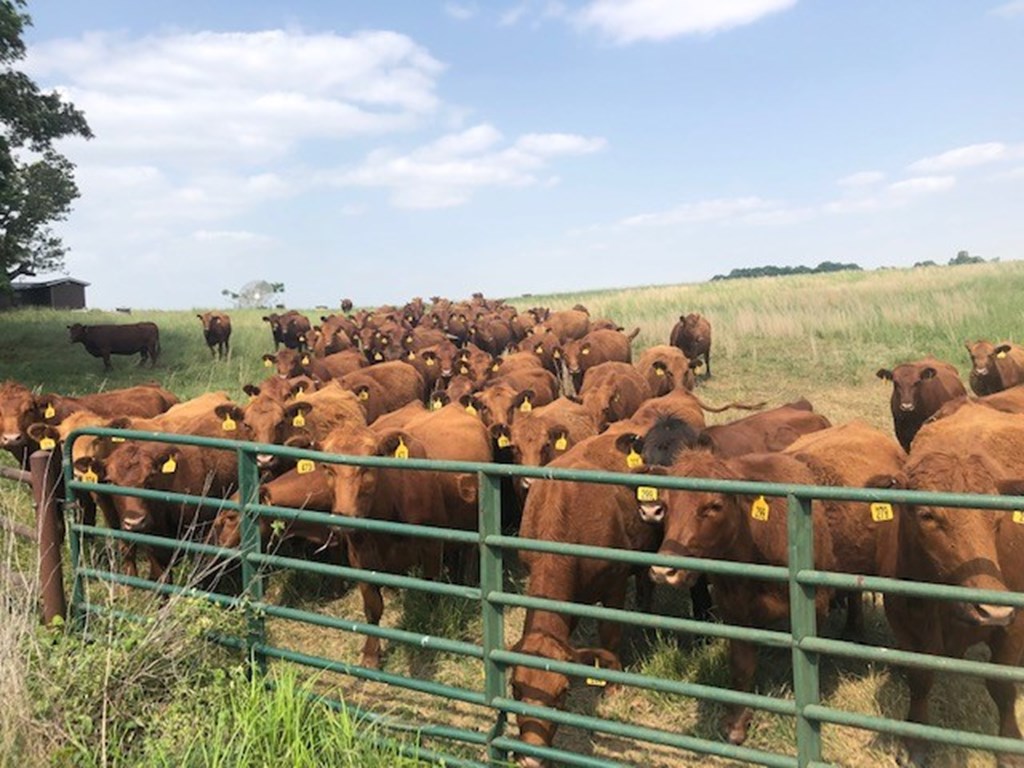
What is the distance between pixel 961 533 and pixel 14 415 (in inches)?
370

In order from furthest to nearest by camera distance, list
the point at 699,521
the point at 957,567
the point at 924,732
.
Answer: the point at 699,521 → the point at 957,567 → the point at 924,732

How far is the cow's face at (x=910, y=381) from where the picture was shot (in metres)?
10.3

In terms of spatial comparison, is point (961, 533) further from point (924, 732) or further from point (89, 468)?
point (89, 468)

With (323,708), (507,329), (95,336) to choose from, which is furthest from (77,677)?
(95,336)

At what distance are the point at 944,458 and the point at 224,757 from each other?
370 centimetres

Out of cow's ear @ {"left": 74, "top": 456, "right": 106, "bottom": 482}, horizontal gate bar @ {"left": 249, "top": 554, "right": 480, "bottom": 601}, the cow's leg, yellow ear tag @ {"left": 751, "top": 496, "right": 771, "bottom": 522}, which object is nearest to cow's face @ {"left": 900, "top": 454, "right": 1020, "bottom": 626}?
yellow ear tag @ {"left": 751, "top": 496, "right": 771, "bottom": 522}

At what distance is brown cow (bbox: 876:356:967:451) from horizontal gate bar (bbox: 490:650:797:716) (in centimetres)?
794

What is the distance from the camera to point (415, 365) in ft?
50.1

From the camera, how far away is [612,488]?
5.35 meters

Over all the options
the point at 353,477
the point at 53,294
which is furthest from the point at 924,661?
the point at 53,294

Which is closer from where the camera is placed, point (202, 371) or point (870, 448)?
point (870, 448)

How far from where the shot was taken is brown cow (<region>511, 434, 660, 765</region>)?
4172 millimetres

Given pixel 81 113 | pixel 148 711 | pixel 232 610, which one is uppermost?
pixel 81 113

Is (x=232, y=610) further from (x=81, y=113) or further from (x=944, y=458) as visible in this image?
(x=81, y=113)
